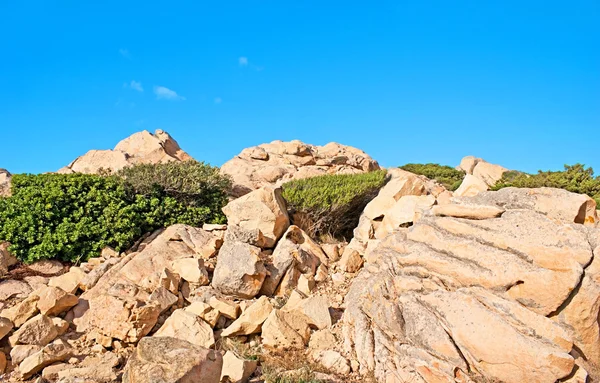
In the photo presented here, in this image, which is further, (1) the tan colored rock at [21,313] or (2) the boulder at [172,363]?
(1) the tan colored rock at [21,313]

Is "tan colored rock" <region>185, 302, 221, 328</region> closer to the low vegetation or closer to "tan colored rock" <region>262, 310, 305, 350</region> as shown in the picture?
"tan colored rock" <region>262, 310, 305, 350</region>

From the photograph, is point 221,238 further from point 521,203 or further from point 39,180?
point 521,203

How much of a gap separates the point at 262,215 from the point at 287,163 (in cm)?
955

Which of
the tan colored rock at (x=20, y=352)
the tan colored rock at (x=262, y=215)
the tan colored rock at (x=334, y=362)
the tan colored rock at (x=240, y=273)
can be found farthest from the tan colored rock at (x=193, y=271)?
the tan colored rock at (x=334, y=362)

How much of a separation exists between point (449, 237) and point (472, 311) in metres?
1.51

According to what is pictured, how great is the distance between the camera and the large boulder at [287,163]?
18625 mm

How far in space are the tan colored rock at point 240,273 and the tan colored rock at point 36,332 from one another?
333 cm

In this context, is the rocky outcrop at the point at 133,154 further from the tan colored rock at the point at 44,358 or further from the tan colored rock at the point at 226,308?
the tan colored rock at the point at 44,358

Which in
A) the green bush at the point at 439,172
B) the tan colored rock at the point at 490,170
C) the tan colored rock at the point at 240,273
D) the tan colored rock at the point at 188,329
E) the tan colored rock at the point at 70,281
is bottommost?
the tan colored rock at the point at 188,329

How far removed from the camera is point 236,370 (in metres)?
7.06

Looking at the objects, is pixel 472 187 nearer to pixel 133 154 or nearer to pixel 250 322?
pixel 250 322

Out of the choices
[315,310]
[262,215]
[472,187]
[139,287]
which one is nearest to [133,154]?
[262,215]

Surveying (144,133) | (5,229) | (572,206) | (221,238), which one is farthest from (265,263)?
(144,133)

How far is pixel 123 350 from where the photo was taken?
8.84m
